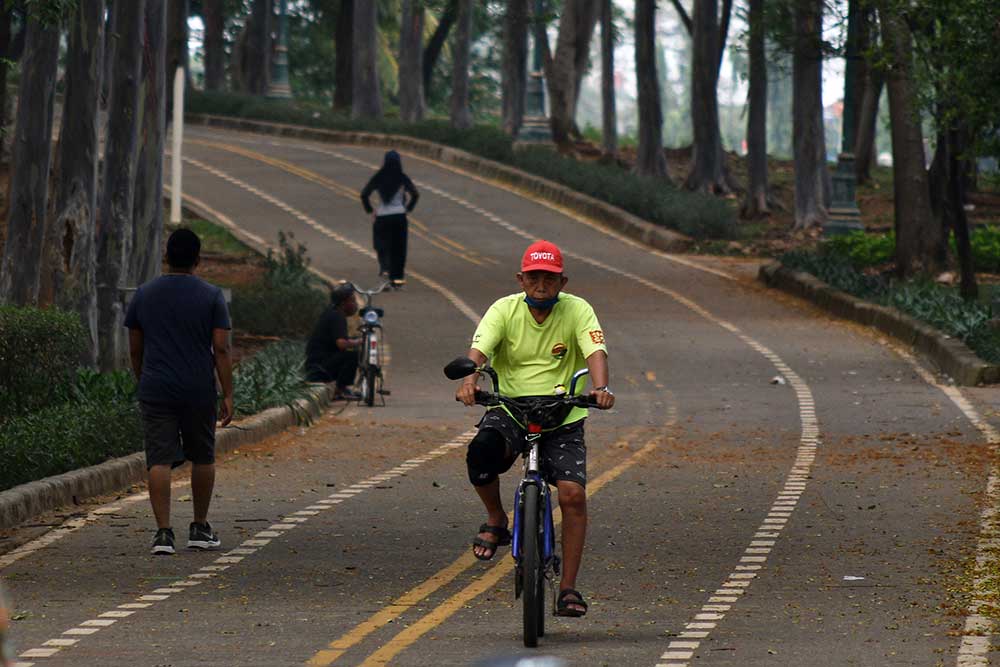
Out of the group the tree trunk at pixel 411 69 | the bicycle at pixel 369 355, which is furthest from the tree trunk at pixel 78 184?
the tree trunk at pixel 411 69

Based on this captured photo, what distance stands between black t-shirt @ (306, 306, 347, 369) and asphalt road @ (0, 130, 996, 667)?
0.92m

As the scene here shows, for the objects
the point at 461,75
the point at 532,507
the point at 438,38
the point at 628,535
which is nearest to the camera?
the point at 532,507

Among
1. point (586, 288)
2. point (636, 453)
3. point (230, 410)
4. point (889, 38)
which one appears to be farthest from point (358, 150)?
point (230, 410)

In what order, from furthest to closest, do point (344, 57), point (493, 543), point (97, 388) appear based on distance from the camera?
point (344, 57) → point (97, 388) → point (493, 543)

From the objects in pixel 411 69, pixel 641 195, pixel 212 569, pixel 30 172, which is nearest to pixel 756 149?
pixel 641 195

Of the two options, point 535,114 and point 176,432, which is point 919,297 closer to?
point 176,432

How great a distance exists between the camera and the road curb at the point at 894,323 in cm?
2211

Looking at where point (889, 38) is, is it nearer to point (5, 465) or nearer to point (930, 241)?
point (930, 241)

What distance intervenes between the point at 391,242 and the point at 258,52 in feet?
140

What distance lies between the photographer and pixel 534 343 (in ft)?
30.1

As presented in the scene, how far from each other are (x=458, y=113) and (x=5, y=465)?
5099 centimetres

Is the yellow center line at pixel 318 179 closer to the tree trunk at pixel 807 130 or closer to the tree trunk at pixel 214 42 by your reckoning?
the tree trunk at pixel 807 130

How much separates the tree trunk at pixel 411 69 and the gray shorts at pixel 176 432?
5290 centimetres

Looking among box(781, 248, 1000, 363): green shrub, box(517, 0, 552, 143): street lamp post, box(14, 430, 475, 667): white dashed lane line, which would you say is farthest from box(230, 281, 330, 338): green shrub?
box(517, 0, 552, 143): street lamp post
